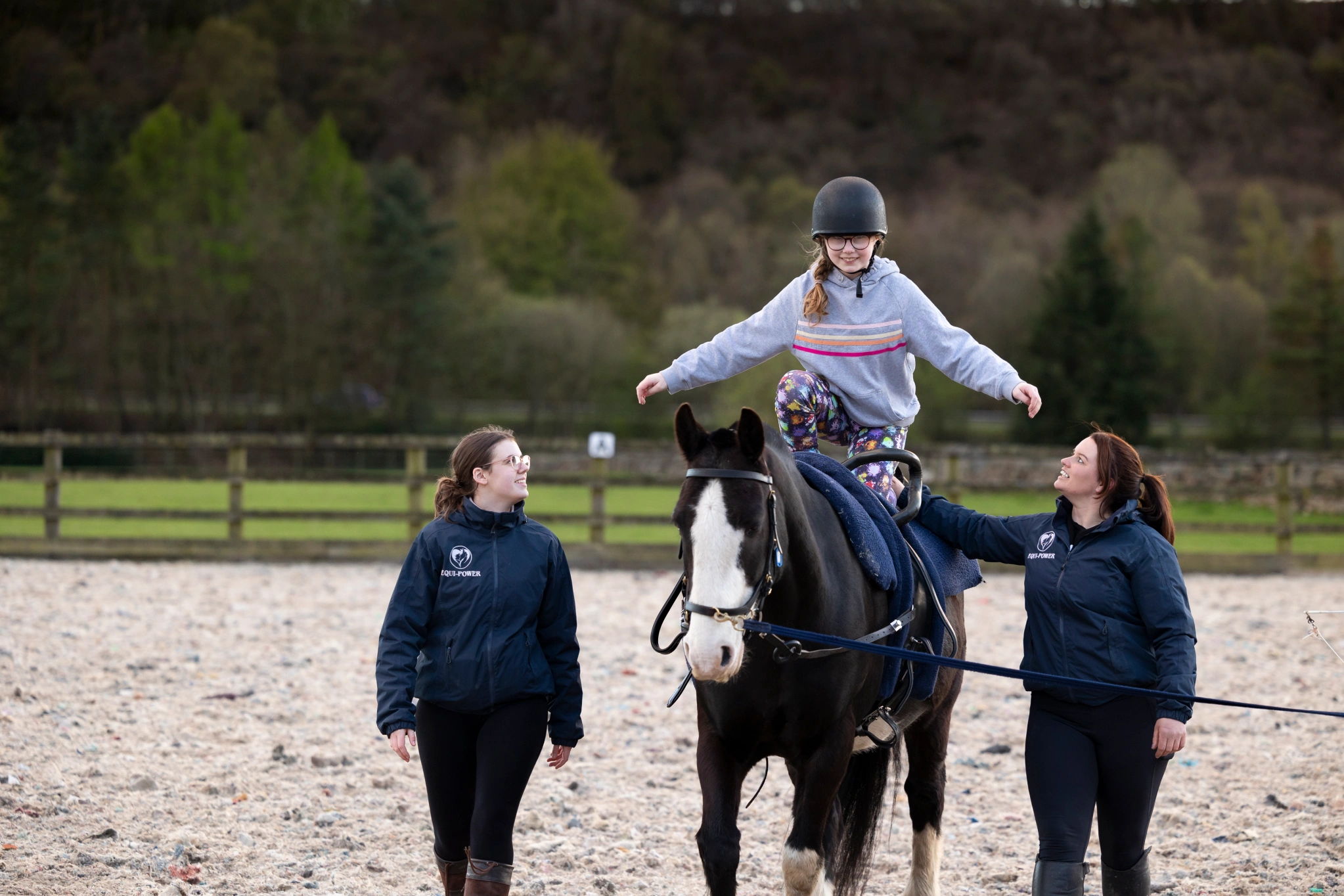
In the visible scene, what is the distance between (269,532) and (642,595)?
26.2 ft

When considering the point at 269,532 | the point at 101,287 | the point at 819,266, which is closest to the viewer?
the point at 819,266

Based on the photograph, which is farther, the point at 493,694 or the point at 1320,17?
the point at 1320,17

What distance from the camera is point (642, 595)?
36.4 ft

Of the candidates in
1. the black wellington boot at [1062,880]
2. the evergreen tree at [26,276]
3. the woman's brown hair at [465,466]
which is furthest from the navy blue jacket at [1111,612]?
the evergreen tree at [26,276]

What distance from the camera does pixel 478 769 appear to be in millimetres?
3195

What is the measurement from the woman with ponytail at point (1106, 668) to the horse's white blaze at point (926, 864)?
829 mm

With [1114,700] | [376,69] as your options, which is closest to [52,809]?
[1114,700]

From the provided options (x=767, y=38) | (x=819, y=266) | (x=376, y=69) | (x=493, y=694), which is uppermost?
(x=767, y=38)

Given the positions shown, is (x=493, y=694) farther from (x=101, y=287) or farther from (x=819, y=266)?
(x=101, y=287)

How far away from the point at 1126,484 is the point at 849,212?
3.84ft

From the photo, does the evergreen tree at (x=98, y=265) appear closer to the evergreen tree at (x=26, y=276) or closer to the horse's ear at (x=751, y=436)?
the evergreen tree at (x=26, y=276)

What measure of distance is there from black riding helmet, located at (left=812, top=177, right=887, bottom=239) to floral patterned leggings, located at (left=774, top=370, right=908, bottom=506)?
46 centimetres

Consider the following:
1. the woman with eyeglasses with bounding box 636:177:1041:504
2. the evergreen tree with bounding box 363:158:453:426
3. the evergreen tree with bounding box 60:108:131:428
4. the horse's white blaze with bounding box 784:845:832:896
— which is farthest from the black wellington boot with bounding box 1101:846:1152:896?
the evergreen tree with bounding box 60:108:131:428

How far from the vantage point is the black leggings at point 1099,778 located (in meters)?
3.12
